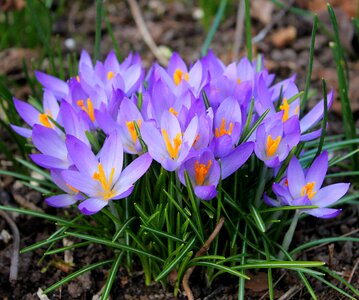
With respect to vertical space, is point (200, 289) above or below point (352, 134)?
below

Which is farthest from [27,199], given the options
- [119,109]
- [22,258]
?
[119,109]

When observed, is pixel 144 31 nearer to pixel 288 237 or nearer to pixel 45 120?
pixel 45 120

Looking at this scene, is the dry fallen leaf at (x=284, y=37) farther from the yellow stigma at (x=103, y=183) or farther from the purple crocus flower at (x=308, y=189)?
the yellow stigma at (x=103, y=183)

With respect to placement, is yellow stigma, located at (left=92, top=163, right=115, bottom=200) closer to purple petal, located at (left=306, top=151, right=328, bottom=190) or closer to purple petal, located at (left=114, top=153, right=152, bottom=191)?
purple petal, located at (left=114, top=153, right=152, bottom=191)

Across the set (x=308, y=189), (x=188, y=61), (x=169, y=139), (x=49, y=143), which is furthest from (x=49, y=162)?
(x=188, y=61)

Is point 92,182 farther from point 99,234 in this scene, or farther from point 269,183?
point 269,183

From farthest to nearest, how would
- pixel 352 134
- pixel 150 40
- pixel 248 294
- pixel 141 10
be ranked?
pixel 141 10 → pixel 150 40 → pixel 352 134 → pixel 248 294

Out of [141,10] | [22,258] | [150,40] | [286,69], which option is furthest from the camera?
[141,10]

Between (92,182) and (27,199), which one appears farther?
(27,199)
